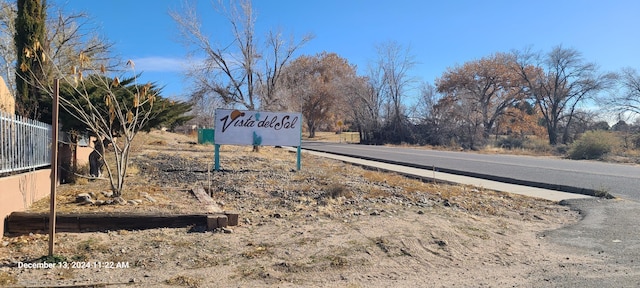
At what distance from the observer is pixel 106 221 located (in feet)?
21.3

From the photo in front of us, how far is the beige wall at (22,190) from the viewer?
20.3 ft

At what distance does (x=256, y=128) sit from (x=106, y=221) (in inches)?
439

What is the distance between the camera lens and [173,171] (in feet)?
47.2

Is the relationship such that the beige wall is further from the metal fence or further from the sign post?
the sign post

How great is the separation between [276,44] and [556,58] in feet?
119

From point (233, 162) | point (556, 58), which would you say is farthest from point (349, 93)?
point (233, 162)

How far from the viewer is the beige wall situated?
6.20m

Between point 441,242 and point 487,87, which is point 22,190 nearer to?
point 441,242

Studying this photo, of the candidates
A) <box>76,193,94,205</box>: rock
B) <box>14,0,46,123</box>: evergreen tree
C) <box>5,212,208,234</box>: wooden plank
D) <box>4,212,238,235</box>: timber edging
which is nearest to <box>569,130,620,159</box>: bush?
<box>4,212,238,235</box>: timber edging

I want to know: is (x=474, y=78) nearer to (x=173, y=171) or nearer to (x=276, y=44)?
(x=276, y=44)

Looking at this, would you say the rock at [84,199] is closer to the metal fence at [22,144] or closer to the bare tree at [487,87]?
the metal fence at [22,144]

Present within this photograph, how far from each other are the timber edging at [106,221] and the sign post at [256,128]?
32.8 ft

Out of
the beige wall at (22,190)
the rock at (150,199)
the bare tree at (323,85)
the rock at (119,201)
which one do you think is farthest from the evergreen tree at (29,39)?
the bare tree at (323,85)

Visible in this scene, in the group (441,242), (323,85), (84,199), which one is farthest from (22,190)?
(323,85)
